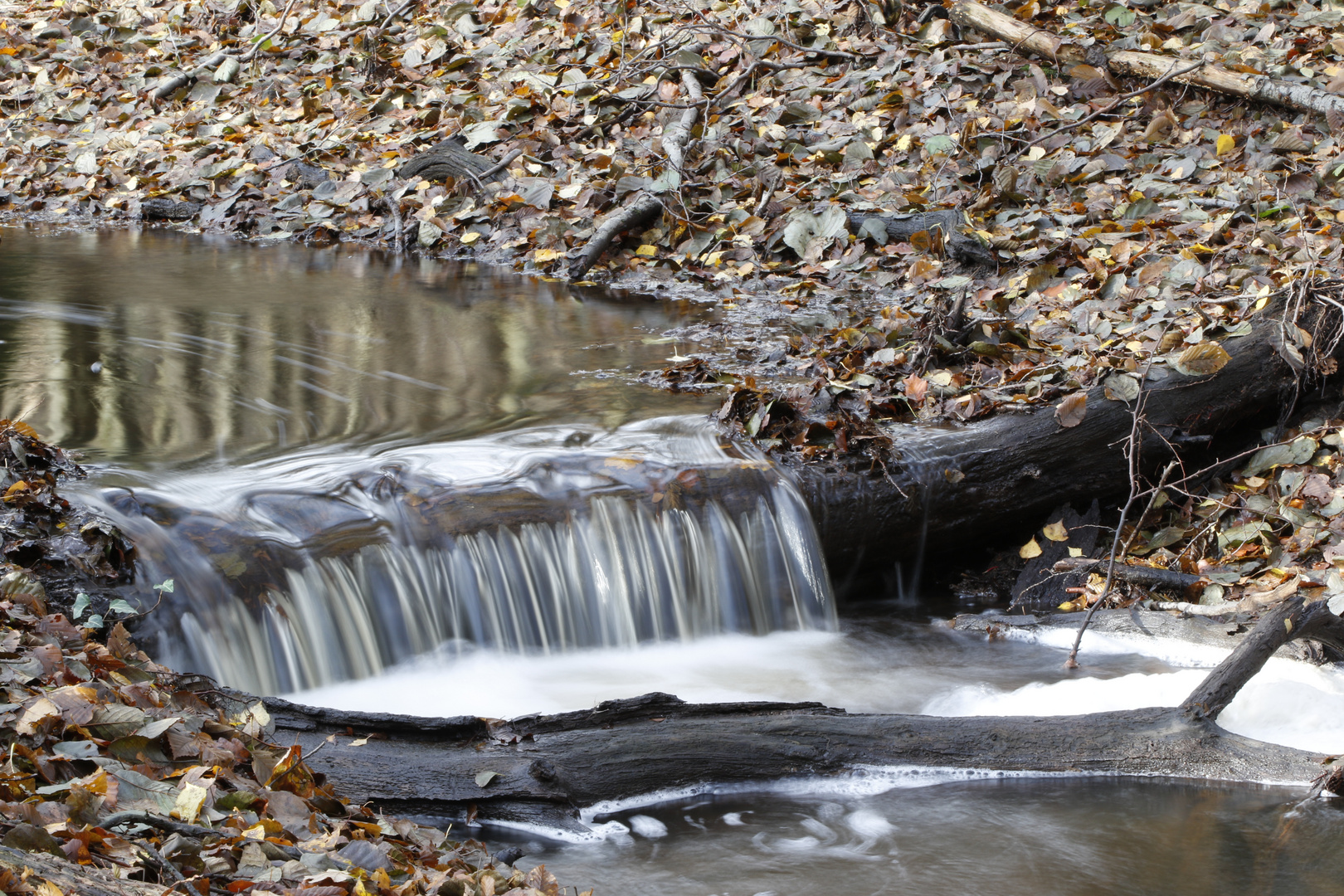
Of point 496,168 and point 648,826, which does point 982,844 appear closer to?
point 648,826

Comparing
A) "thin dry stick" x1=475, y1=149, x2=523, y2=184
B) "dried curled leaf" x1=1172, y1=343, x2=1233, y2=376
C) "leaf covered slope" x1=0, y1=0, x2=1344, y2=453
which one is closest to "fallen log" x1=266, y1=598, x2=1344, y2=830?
"dried curled leaf" x1=1172, y1=343, x2=1233, y2=376

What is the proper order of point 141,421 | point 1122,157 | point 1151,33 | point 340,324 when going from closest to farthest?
1. point 141,421
2. point 340,324
3. point 1122,157
4. point 1151,33

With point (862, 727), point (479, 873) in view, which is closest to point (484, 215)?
point (862, 727)

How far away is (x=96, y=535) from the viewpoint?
4426 millimetres

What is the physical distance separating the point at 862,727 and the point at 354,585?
2344mm

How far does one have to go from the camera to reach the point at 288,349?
27.4ft

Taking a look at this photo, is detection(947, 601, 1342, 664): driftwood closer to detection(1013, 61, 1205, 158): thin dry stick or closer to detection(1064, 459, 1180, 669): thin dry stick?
detection(1064, 459, 1180, 669): thin dry stick

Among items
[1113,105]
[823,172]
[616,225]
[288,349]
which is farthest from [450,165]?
[1113,105]

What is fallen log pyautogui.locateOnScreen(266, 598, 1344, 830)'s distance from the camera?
3.61 m

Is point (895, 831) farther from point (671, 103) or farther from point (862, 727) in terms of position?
point (671, 103)

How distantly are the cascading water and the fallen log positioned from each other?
1362 mm

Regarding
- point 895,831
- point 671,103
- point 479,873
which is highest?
point 671,103

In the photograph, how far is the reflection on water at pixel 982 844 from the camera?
11.8 feet

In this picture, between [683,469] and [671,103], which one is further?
[671,103]
